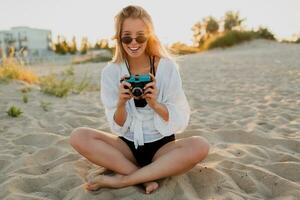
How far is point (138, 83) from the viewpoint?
2477 mm

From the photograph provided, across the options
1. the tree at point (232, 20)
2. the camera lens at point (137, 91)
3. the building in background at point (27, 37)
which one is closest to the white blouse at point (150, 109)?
the camera lens at point (137, 91)

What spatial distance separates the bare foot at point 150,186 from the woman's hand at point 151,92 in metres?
0.47

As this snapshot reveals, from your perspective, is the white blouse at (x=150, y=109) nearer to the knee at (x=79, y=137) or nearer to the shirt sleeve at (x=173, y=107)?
the shirt sleeve at (x=173, y=107)

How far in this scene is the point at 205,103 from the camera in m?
5.41

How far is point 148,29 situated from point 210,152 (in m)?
1.07

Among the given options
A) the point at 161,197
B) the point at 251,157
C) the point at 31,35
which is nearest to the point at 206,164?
the point at 251,157

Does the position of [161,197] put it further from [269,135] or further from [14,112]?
[14,112]

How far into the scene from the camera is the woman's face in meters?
2.64

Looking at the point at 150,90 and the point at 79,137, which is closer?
the point at 150,90

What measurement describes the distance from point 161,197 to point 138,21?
110 cm

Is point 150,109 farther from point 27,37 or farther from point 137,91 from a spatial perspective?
point 27,37

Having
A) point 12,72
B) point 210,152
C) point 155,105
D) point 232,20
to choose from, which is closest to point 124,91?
point 155,105

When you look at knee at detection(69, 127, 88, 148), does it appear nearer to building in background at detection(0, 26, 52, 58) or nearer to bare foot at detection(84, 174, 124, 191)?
bare foot at detection(84, 174, 124, 191)

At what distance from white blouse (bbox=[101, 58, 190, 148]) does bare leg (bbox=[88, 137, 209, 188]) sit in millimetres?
168
